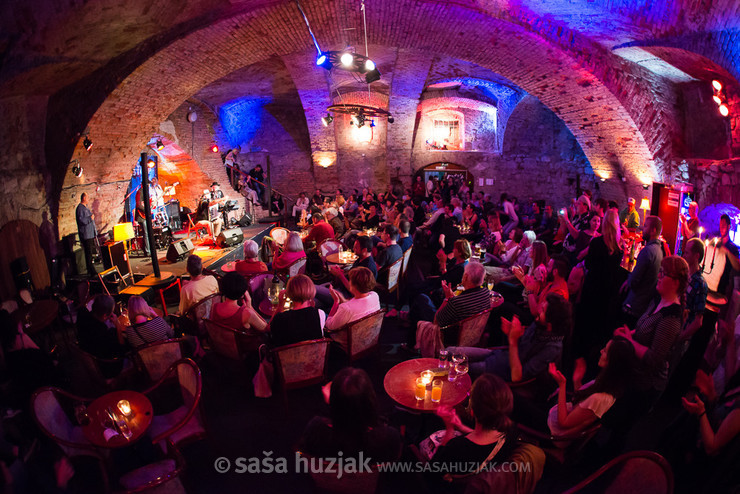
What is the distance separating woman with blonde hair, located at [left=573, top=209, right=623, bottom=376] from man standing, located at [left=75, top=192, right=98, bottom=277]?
25.7 feet

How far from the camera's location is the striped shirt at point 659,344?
289 centimetres

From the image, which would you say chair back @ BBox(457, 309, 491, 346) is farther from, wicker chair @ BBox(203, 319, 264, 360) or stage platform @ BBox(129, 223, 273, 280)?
stage platform @ BBox(129, 223, 273, 280)

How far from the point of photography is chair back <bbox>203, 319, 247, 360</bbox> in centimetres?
367

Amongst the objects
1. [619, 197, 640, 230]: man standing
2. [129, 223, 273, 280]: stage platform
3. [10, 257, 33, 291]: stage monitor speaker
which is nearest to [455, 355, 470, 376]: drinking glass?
[619, 197, 640, 230]: man standing

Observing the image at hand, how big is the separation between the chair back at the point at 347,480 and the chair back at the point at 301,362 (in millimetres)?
1278

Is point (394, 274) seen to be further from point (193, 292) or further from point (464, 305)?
point (193, 292)

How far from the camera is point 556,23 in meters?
6.03

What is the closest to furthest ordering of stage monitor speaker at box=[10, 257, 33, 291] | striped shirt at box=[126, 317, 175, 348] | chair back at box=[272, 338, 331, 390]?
1. chair back at box=[272, 338, 331, 390]
2. striped shirt at box=[126, 317, 175, 348]
3. stage monitor speaker at box=[10, 257, 33, 291]

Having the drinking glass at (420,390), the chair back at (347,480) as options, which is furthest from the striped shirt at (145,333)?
the drinking glass at (420,390)

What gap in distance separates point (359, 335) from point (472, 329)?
104 cm

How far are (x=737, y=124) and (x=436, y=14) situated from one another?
434 cm

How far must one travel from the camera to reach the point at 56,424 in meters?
2.71

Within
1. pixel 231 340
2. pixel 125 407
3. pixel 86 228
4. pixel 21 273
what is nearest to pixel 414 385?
pixel 231 340

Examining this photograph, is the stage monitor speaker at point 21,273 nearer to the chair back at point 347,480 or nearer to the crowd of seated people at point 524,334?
the crowd of seated people at point 524,334
